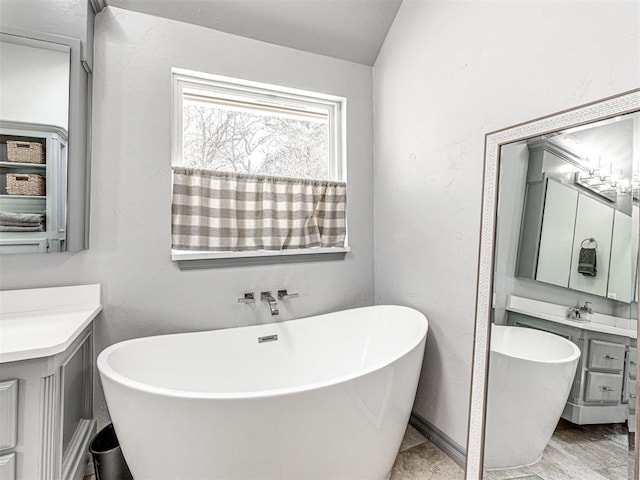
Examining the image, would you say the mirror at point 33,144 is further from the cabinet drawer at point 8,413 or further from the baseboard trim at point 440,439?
the baseboard trim at point 440,439

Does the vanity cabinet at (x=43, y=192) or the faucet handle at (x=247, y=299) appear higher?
the vanity cabinet at (x=43, y=192)

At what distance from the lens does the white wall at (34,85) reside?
1501 millimetres

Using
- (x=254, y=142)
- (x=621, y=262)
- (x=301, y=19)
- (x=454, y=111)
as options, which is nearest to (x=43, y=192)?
(x=254, y=142)

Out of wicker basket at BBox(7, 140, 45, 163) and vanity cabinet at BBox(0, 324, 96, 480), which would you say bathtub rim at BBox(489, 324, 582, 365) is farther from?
wicker basket at BBox(7, 140, 45, 163)

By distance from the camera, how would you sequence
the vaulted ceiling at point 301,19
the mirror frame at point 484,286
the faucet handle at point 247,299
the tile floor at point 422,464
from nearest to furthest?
the mirror frame at point 484,286 → the tile floor at point 422,464 → the vaulted ceiling at point 301,19 → the faucet handle at point 247,299

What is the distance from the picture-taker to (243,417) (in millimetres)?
1152

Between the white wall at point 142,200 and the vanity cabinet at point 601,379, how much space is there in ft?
5.13

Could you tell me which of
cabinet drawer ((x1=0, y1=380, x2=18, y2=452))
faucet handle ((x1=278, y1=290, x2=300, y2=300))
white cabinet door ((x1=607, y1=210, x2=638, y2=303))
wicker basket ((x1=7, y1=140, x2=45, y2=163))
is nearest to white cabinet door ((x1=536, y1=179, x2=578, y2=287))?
white cabinet door ((x1=607, y1=210, x2=638, y2=303))

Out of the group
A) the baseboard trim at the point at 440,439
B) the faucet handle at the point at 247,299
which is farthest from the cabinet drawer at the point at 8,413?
the baseboard trim at the point at 440,439

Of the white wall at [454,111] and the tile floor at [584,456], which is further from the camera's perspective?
the white wall at [454,111]

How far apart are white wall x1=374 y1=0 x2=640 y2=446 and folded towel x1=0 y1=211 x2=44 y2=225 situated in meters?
1.91

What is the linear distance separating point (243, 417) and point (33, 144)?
1.52m

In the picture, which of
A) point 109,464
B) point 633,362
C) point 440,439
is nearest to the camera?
point 633,362

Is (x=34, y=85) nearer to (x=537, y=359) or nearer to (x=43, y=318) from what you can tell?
(x=43, y=318)
